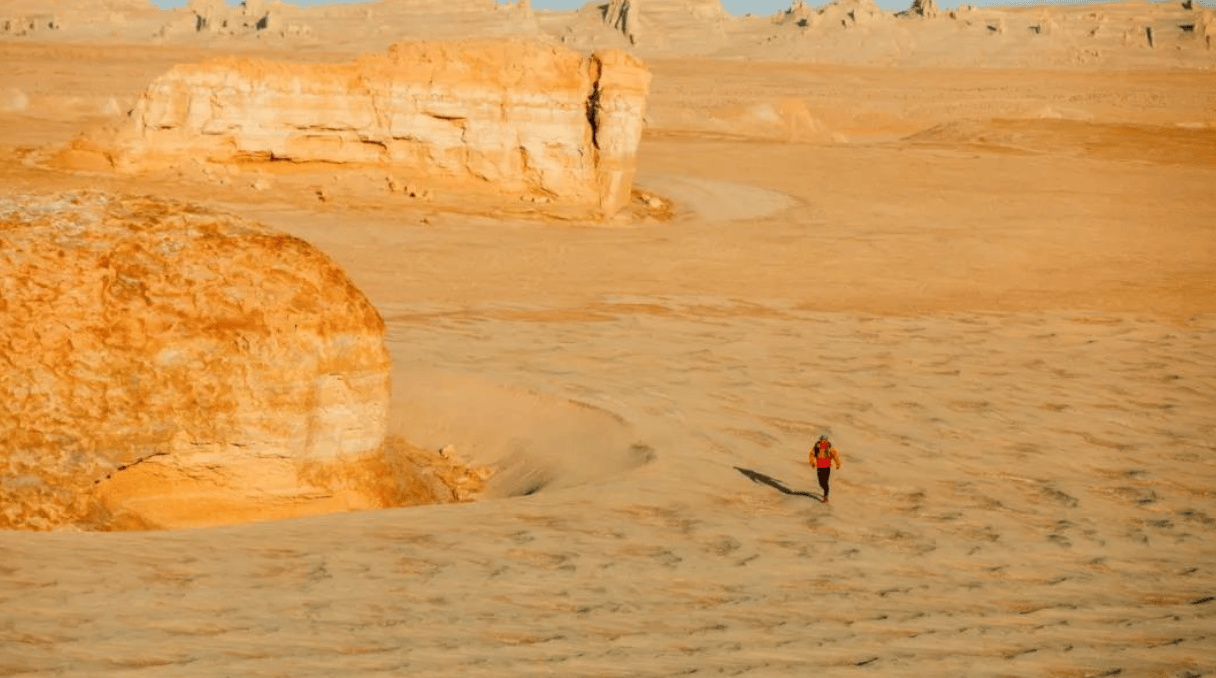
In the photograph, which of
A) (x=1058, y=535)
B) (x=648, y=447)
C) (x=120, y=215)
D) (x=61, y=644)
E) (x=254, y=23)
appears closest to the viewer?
(x=61, y=644)

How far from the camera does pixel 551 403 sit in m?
12.0

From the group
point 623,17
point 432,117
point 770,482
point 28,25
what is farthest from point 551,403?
point 28,25

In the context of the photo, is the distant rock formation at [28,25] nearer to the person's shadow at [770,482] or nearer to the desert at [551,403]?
the desert at [551,403]

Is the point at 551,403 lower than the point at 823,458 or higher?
lower

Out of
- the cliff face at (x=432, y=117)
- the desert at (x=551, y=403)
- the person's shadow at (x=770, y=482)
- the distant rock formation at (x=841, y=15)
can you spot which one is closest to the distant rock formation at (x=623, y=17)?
the distant rock formation at (x=841, y=15)

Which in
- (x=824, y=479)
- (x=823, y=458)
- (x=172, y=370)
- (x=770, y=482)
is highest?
(x=172, y=370)

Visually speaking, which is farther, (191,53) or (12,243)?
(191,53)

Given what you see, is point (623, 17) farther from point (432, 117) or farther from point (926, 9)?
point (432, 117)

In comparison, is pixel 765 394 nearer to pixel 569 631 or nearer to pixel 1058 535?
pixel 1058 535

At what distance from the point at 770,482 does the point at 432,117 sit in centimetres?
1343

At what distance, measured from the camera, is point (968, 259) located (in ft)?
75.3

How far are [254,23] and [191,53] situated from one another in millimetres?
26049

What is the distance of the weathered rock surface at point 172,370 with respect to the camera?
8.02 metres

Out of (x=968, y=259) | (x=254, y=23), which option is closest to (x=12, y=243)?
(x=968, y=259)
